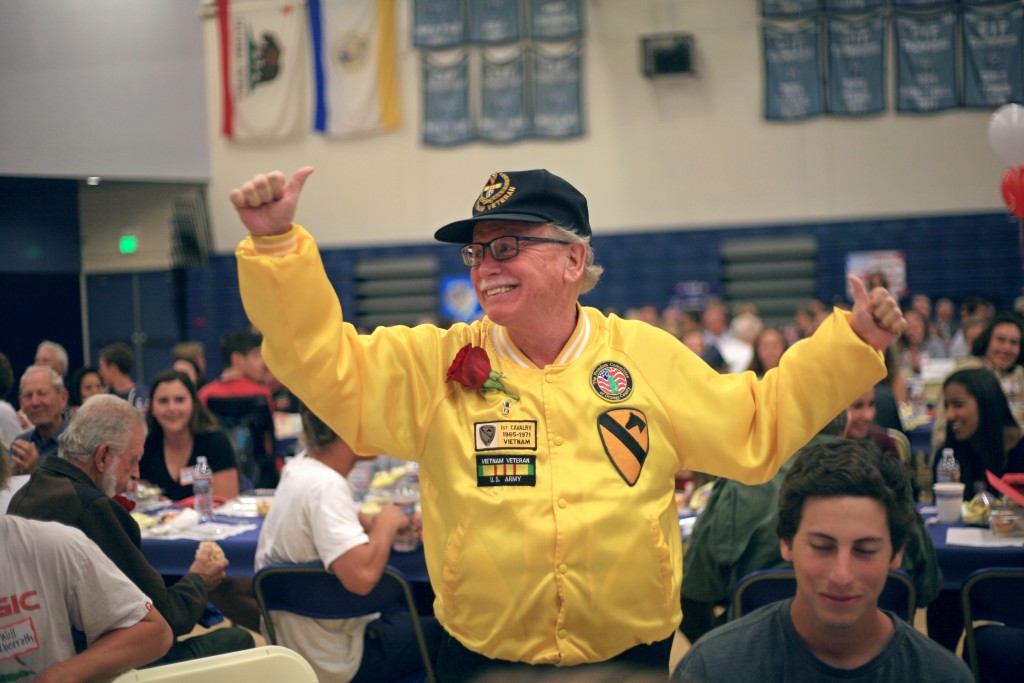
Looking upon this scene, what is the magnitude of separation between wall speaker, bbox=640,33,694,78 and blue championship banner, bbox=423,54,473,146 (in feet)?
7.74

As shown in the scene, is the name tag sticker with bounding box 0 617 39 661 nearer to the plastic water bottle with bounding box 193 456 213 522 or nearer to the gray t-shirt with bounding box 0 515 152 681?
the gray t-shirt with bounding box 0 515 152 681

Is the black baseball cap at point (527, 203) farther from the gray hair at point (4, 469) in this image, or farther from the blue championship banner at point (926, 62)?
the blue championship banner at point (926, 62)

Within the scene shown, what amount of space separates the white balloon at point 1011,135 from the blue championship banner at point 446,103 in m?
9.22

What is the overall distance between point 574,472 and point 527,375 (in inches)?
9.7

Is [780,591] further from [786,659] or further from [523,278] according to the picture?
[523,278]

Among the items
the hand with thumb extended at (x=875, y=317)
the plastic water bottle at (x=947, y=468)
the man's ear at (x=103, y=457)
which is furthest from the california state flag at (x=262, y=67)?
the hand with thumb extended at (x=875, y=317)

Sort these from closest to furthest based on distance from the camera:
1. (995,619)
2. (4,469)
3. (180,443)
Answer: (4,469), (995,619), (180,443)

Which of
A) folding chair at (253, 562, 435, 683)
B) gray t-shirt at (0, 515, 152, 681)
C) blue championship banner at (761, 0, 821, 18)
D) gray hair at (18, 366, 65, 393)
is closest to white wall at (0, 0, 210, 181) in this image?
gray hair at (18, 366, 65, 393)

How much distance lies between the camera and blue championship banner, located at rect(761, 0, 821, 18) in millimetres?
12719

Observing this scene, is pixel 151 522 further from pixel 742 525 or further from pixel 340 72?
pixel 340 72

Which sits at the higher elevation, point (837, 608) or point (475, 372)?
point (475, 372)

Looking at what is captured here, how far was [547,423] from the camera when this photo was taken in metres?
2.29

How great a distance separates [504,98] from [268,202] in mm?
11996

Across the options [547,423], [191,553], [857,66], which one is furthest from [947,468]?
[857,66]
